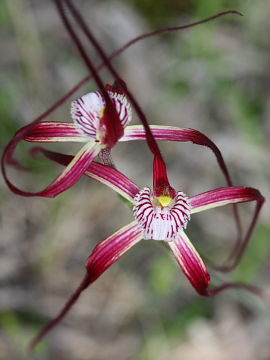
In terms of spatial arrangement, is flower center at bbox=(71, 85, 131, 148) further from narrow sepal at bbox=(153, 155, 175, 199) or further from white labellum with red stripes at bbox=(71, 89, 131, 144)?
narrow sepal at bbox=(153, 155, 175, 199)

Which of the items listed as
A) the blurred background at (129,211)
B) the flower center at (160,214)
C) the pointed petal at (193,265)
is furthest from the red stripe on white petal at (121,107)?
the blurred background at (129,211)

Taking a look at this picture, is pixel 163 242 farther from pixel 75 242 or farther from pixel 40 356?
pixel 75 242

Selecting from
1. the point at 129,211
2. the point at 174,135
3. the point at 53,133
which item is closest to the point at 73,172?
the point at 53,133

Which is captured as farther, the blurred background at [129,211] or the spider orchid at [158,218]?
the blurred background at [129,211]

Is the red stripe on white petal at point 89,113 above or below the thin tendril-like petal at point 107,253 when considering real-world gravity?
above

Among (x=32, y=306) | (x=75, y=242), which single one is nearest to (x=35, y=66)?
(x=75, y=242)

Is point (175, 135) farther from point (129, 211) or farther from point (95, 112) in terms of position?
point (129, 211)

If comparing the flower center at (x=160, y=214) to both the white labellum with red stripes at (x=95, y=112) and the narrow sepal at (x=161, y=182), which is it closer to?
the narrow sepal at (x=161, y=182)
